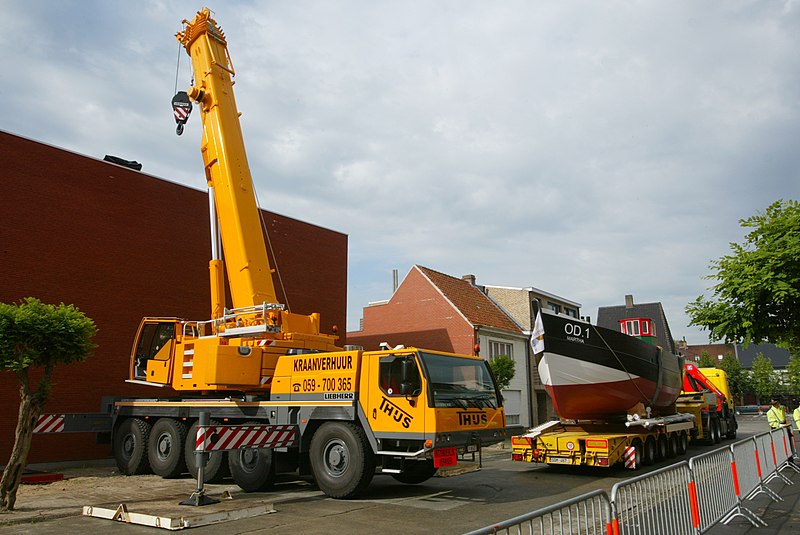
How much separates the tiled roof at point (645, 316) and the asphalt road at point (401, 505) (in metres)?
43.8

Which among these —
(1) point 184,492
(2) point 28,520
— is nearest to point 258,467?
(1) point 184,492

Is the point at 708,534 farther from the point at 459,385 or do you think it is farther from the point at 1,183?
the point at 1,183

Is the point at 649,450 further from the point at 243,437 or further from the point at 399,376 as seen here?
the point at 243,437

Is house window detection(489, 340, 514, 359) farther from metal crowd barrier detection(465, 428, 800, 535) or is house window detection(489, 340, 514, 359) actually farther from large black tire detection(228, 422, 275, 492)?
large black tire detection(228, 422, 275, 492)

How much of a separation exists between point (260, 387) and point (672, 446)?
11.3 metres

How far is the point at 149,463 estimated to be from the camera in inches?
504

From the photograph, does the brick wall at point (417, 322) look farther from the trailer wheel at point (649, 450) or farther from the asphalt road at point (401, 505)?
the asphalt road at point (401, 505)

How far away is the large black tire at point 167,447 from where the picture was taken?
11984mm

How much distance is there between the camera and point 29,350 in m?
9.18

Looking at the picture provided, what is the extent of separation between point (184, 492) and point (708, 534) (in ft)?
27.9

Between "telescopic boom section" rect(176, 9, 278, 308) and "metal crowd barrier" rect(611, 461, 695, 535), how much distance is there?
818cm

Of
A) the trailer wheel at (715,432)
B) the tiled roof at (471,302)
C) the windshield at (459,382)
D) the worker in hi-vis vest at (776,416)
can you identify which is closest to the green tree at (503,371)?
the tiled roof at (471,302)

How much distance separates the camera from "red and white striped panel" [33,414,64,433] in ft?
40.4

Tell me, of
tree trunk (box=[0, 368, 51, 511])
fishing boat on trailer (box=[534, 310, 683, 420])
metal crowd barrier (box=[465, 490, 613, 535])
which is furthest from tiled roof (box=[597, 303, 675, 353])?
metal crowd barrier (box=[465, 490, 613, 535])
